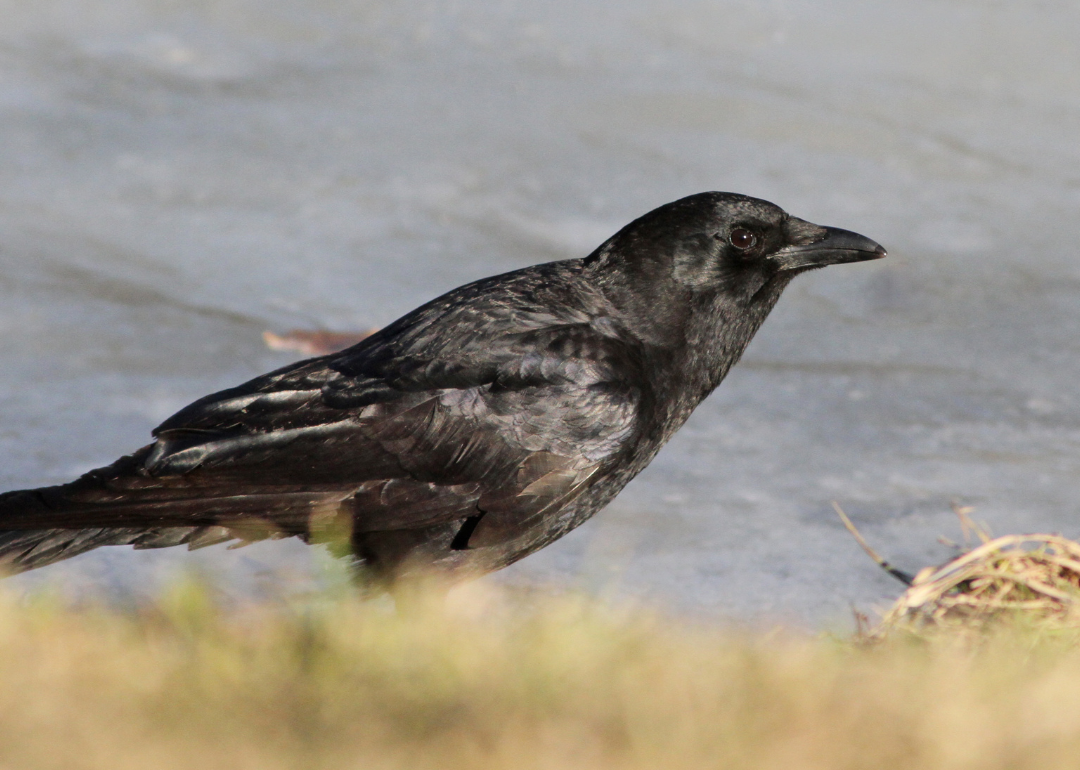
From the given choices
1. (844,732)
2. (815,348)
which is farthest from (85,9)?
(844,732)

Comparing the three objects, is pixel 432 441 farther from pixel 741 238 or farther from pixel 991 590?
pixel 991 590

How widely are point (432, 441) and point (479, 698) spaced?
1477 millimetres

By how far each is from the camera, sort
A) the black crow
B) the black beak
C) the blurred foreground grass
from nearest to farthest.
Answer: the blurred foreground grass
the black crow
the black beak

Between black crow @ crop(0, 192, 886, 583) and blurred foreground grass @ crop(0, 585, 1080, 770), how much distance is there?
0.80 meters

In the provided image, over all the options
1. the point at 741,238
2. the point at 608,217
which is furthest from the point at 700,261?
the point at 608,217

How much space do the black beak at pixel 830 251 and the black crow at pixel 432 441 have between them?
0.28 m

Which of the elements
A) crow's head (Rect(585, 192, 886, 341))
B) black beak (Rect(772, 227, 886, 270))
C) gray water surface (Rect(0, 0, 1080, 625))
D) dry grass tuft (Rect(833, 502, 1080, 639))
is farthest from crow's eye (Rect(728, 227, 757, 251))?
dry grass tuft (Rect(833, 502, 1080, 639))

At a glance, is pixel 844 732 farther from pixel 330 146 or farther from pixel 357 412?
pixel 330 146

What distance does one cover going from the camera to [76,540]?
13.2 ft

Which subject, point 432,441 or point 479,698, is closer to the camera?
point 479,698

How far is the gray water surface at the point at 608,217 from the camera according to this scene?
5.20 m

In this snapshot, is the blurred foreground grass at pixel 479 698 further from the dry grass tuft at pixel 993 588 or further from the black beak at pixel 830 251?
the black beak at pixel 830 251

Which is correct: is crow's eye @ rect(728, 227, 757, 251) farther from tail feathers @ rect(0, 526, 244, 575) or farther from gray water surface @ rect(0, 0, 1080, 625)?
tail feathers @ rect(0, 526, 244, 575)

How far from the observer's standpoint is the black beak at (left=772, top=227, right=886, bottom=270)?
4.62 m
